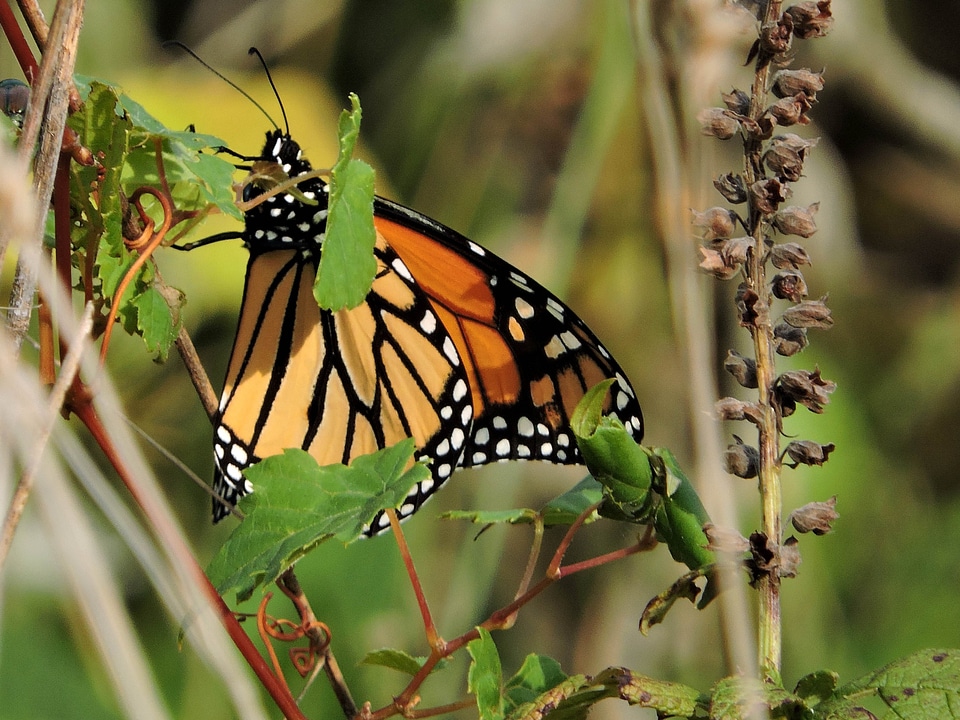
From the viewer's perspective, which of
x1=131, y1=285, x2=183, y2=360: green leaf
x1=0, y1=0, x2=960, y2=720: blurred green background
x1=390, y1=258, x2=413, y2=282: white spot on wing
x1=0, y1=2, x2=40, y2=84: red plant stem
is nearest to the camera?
x1=0, y1=2, x2=40, y2=84: red plant stem

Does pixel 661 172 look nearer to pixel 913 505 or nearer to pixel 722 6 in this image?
pixel 722 6

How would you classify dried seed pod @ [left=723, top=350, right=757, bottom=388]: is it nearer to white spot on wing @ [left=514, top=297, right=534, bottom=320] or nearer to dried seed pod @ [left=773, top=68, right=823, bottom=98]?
dried seed pod @ [left=773, top=68, right=823, bottom=98]

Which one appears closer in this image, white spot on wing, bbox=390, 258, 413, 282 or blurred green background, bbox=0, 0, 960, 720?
white spot on wing, bbox=390, 258, 413, 282

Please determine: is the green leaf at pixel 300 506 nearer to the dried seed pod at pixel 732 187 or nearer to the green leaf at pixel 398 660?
the green leaf at pixel 398 660

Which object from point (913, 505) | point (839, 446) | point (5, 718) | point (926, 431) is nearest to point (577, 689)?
point (5, 718)

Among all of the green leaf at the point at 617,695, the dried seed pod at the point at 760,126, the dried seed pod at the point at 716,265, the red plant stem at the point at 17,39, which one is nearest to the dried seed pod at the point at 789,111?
the dried seed pod at the point at 760,126

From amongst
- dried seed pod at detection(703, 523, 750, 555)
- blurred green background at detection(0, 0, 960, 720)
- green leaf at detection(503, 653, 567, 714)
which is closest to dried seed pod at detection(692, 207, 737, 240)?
dried seed pod at detection(703, 523, 750, 555)

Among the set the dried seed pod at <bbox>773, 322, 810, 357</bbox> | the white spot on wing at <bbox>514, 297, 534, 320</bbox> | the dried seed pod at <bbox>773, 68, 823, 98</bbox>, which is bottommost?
the dried seed pod at <bbox>773, 322, 810, 357</bbox>
